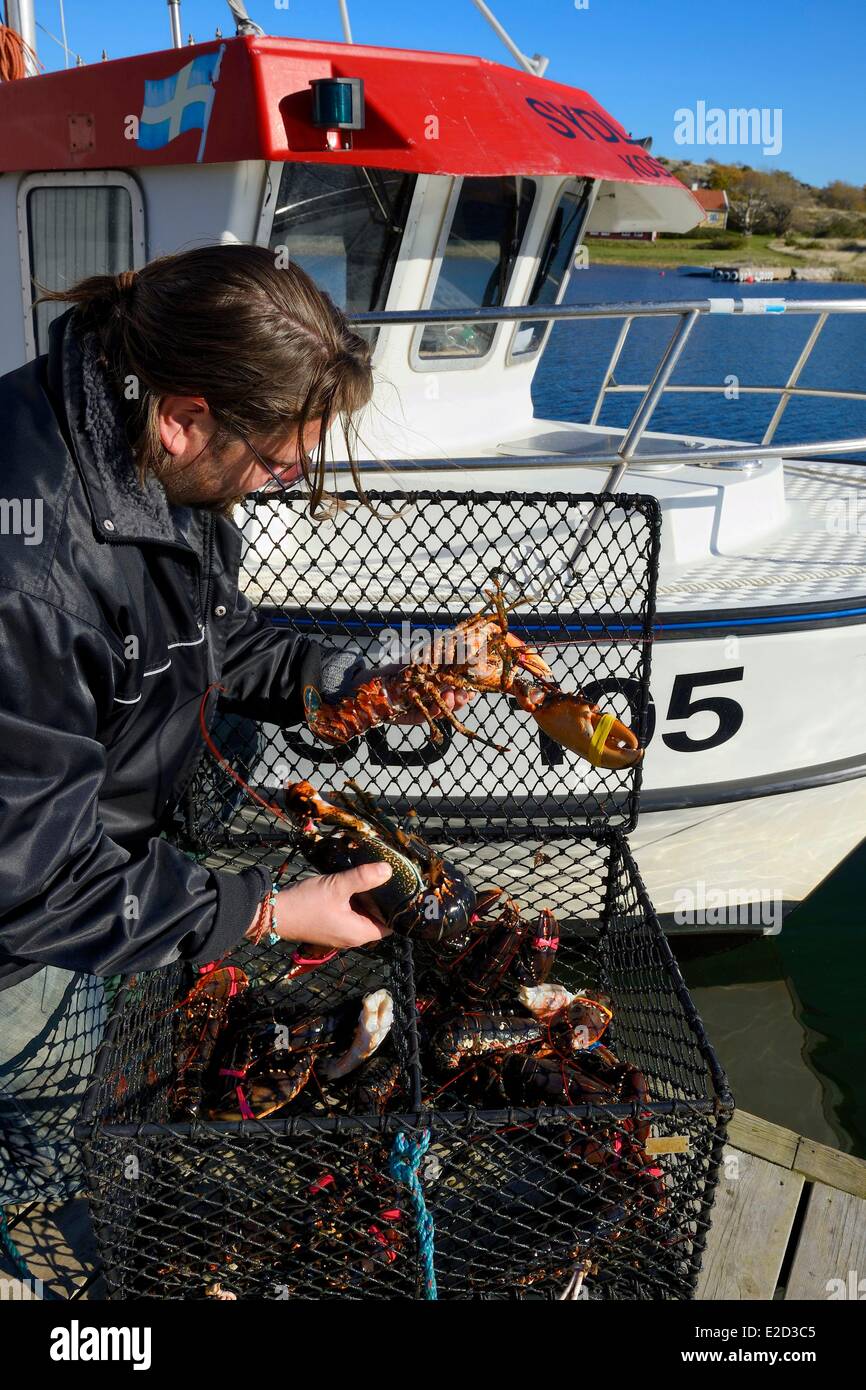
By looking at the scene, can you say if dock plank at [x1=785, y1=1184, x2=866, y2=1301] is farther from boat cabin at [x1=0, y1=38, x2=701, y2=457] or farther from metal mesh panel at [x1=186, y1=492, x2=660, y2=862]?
boat cabin at [x1=0, y1=38, x2=701, y2=457]

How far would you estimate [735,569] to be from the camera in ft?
12.9

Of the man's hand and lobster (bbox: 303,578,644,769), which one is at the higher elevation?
lobster (bbox: 303,578,644,769)

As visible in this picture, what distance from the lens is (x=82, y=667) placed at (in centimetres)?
165

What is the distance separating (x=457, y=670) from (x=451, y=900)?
0.58 m

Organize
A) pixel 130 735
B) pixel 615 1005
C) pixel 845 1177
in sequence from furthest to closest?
pixel 615 1005 < pixel 845 1177 < pixel 130 735

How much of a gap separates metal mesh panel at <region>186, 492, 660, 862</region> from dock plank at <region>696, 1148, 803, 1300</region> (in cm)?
100

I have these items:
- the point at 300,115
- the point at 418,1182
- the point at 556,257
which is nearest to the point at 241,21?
the point at 300,115

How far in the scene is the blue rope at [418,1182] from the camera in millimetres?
1887

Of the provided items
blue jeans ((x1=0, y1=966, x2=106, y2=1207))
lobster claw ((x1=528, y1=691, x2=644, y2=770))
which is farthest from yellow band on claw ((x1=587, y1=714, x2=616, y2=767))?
blue jeans ((x1=0, y1=966, x2=106, y2=1207))

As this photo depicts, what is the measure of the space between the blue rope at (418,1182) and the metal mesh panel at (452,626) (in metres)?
0.99

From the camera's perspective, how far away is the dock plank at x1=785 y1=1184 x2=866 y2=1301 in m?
2.45

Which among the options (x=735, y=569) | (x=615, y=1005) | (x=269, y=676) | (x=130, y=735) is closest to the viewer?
(x=130, y=735)
